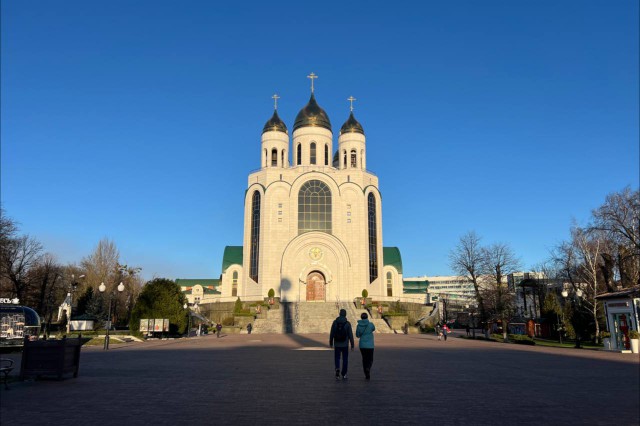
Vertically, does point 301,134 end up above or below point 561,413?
above

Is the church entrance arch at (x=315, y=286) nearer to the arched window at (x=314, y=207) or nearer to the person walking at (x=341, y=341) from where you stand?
the arched window at (x=314, y=207)

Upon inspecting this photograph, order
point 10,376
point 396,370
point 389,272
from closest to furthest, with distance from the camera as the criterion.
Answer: point 10,376 < point 396,370 < point 389,272

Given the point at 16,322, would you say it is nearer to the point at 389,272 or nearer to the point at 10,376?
the point at 10,376

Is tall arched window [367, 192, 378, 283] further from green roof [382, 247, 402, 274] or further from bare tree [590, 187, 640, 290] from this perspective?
bare tree [590, 187, 640, 290]

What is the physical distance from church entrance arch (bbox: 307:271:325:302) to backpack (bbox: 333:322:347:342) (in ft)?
141

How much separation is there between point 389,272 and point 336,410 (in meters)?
53.2

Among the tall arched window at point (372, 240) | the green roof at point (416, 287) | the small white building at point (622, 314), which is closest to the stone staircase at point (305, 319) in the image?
the tall arched window at point (372, 240)

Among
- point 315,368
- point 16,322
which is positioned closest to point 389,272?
point 16,322

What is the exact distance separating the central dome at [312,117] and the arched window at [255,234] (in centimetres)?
1107

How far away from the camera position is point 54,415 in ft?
24.2

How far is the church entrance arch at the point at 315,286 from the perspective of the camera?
5450 cm

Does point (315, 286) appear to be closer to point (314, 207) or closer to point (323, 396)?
point (314, 207)

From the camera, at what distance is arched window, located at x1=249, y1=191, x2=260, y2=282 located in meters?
56.1

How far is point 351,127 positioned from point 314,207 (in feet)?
41.3
